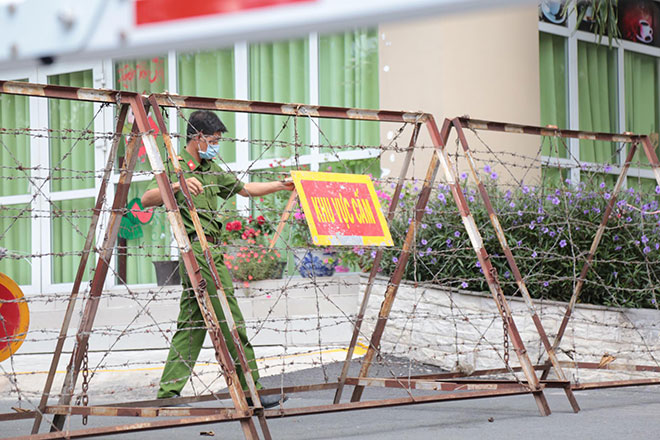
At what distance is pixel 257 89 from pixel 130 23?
463 inches

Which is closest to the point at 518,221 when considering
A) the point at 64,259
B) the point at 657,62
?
the point at 657,62

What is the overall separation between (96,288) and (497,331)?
4.24 m

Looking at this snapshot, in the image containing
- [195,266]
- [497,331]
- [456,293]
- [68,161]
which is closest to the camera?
[195,266]

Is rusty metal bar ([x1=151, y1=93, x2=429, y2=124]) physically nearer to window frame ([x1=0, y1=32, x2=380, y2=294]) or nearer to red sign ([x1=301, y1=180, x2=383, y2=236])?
red sign ([x1=301, y1=180, x2=383, y2=236])

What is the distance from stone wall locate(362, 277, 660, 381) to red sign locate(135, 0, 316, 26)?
6378mm

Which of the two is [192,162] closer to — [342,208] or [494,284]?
[342,208]

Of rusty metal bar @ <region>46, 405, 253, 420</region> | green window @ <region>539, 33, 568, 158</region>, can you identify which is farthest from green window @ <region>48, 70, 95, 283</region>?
rusty metal bar @ <region>46, 405, 253, 420</region>

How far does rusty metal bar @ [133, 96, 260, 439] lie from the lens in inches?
186

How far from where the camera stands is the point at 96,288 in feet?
17.2

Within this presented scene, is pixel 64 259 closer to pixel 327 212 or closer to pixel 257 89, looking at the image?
pixel 257 89

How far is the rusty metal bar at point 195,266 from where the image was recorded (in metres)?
4.72

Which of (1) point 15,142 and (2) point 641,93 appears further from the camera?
(1) point 15,142

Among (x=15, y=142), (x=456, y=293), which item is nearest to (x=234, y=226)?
(x=456, y=293)

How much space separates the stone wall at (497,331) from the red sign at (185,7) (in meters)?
6.38
